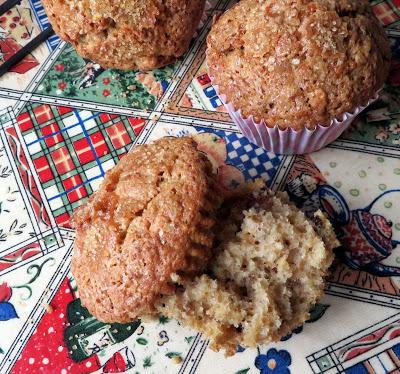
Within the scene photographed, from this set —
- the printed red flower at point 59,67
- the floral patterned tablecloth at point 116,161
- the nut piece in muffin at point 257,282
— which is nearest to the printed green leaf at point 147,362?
the floral patterned tablecloth at point 116,161

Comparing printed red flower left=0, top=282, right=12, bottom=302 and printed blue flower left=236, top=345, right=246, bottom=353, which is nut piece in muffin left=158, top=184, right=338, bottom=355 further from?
printed red flower left=0, top=282, right=12, bottom=302

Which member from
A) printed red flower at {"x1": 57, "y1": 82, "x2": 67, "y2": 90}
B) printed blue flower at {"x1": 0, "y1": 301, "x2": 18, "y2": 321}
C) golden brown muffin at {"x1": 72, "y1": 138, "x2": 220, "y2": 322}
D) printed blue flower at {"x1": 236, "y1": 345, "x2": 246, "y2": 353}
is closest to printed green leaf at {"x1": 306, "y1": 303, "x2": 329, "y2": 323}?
printed blue flower at {"x1": 236, "y1": 345, "x2": 246, "y2": 353}

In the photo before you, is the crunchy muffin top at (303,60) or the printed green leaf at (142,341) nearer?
the crunchy muffin top at (303,60)

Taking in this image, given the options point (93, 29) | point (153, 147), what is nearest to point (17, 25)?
point (93, 29)

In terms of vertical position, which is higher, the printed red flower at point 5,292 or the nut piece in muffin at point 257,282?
the printed red flower at point 5,292

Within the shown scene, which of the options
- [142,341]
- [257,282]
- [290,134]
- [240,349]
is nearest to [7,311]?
[142,341]

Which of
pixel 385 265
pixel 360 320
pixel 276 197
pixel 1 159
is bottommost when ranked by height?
pixel 360 320

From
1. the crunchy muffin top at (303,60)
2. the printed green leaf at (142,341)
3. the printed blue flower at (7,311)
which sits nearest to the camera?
the crunchy muffin top at (303,60)

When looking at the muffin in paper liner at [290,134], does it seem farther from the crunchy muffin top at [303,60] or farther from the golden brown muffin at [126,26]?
the golden brown muffin at [126,26]

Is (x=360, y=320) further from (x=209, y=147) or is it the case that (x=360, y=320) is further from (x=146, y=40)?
(x=146, y=40)
